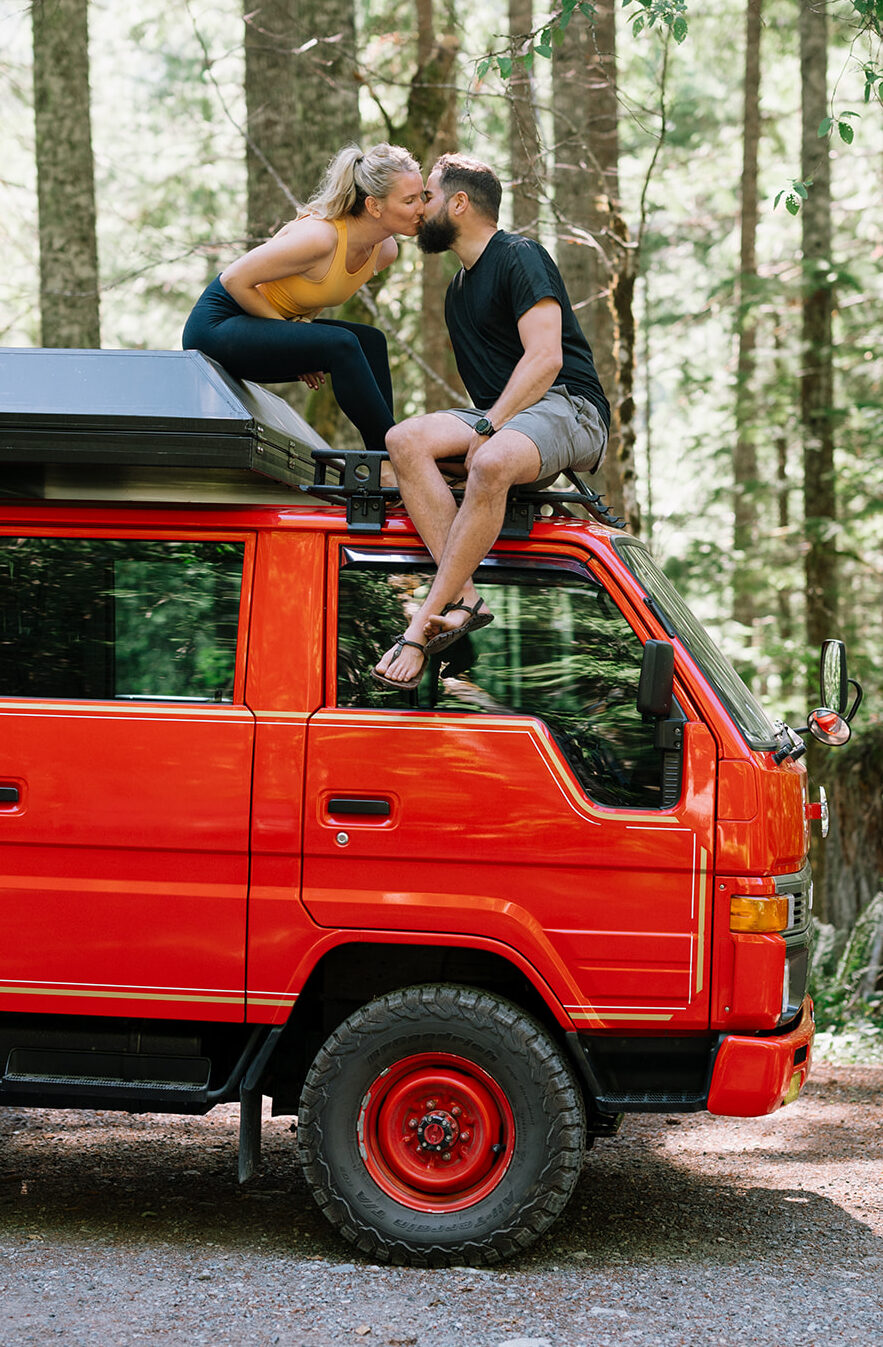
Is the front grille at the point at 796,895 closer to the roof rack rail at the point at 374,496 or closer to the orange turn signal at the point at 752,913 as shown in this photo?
the orange turn signal at the point at 752,913

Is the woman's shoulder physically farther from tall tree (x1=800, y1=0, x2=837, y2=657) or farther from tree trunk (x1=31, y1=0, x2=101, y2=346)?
tall tree (x1=800, y1=0, x2=837, y2=657)

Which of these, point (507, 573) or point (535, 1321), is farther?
point (507, 573)

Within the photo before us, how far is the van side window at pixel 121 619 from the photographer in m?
4.50

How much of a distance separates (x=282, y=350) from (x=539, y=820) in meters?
1.95

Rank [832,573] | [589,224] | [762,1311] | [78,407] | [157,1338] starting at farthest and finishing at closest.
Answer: [832,573], [589,224], [78,407], [762,1311], [157,1338]

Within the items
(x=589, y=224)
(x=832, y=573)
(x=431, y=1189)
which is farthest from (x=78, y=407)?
(x=832, y=573)

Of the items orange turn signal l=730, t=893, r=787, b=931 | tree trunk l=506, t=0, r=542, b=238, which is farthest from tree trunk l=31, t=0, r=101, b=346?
orange turn signal l=730, t=893, r=787, b=931

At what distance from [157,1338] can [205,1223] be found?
105cm

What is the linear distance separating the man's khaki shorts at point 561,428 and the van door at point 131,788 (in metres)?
1.02

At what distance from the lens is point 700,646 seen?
14.9 feet

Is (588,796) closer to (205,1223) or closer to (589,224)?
(205,1223)

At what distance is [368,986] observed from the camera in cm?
452

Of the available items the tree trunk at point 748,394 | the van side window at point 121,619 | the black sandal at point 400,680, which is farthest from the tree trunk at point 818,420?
the van side window at point 121,619

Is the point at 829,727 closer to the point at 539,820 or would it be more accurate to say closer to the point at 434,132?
the point at 539,820
